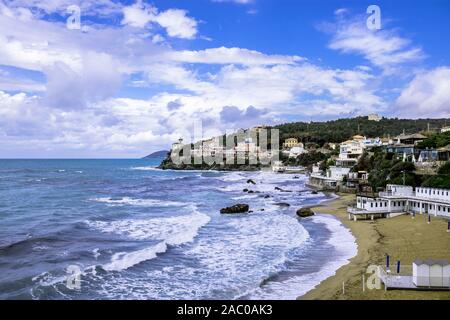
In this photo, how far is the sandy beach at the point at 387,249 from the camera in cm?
1664

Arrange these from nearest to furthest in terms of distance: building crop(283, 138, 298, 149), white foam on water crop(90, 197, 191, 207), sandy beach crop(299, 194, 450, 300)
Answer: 1. sandy beach crop(299, 194, 450, 300)
2. white foam on water crop(90, 197, 191, 207)
3. building crop(283, 138, 298, 149)

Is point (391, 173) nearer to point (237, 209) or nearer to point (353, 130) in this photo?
point (237, 209)

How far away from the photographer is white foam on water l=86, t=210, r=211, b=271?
2414 centimetres

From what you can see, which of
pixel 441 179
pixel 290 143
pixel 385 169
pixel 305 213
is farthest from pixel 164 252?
pixel 290 143

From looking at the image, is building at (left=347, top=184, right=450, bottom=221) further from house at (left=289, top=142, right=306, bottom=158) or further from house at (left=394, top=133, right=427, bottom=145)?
house at (left=289, top=142, right=306, bottom=158)

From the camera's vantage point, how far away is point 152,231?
1297 inches

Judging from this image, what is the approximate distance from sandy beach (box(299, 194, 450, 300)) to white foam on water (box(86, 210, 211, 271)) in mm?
10995

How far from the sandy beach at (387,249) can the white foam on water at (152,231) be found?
36.1 feet

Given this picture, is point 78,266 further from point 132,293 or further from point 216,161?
point 216,161

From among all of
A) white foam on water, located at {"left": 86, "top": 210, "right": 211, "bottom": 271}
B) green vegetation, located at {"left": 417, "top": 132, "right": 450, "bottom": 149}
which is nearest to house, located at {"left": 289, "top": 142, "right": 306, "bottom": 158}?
green vegetation, located at {"left": 417, "top": 132, "right": 450, "bottom": 149}

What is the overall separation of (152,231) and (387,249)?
17.4 m

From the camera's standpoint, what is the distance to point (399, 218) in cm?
3594

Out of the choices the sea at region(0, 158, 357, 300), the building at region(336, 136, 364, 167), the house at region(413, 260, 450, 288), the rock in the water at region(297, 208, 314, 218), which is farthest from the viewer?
the building at region(336, 136, 364, 167)

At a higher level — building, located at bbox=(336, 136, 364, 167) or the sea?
building, located at bbox=(336, 136, 364, 167)
